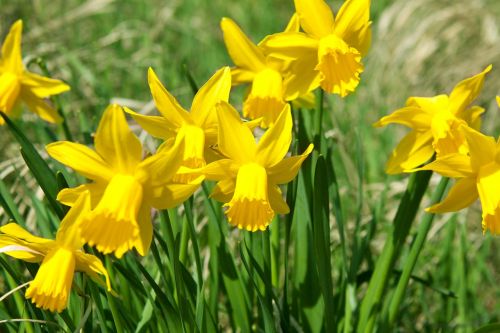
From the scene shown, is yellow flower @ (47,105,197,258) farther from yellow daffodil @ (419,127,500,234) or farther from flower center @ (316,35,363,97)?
yellow daffodil @ (419,127,500,234)

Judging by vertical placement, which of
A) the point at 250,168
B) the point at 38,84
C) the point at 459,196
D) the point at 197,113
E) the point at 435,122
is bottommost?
the point at 459,196

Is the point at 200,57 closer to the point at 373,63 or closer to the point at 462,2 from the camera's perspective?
the point at 373,63

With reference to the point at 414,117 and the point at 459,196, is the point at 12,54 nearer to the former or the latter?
the point at 414,117

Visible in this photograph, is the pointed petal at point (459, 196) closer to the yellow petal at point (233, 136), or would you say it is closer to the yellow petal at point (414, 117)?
the yellow petal at point (414, 117)

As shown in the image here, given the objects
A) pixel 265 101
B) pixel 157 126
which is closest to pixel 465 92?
pixel 265 101

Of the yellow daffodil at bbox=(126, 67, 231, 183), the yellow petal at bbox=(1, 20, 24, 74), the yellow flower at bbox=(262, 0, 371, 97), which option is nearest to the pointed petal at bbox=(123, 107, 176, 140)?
the yellow daffodil at bbox=(126, 67, 231, 183)

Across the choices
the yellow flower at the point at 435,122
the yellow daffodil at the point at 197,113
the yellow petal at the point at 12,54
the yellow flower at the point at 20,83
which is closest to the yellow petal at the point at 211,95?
the yellow daffodil at the point at 197,113

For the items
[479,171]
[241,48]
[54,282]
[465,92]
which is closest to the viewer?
[54,282]
